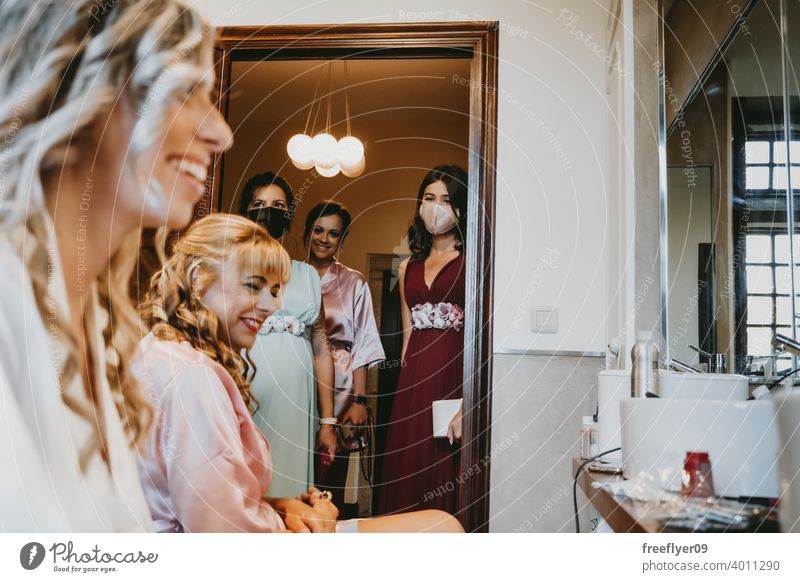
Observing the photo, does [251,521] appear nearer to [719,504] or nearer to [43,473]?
[43,473]

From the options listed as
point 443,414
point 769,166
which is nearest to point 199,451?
point 443,414

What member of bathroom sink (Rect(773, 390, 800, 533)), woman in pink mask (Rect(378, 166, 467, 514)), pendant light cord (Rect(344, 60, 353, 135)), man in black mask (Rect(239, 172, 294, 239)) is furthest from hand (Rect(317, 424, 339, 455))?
bathroom sink (Rect(773, 390, 800, 533))

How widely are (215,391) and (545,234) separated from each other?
79cm

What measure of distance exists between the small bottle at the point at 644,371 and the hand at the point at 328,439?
76 centimetres

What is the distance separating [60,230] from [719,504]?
1.47 meters

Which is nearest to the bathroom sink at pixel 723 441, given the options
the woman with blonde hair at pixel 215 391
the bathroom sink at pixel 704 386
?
the bathroom sink at pixel 704 386

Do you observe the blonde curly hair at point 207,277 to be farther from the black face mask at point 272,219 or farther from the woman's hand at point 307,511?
the woman's hand at point 307,511

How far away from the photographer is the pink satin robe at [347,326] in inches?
61.7

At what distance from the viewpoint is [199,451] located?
1368 millimetres

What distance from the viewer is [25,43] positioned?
5.44 ft

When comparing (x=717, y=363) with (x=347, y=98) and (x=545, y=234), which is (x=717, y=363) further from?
(x=347, y=98)

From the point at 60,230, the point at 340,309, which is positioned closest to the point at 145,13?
the point at 60,230

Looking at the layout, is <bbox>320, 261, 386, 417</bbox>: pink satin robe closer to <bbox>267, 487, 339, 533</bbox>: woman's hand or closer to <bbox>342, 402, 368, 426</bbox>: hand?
<bbox>342, 402, 368, 426</bbox>: hand

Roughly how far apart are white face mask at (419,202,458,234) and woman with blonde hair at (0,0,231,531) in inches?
20.8
